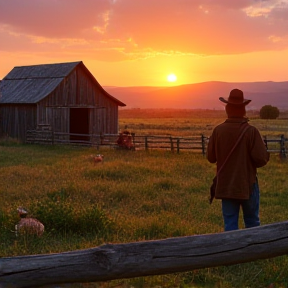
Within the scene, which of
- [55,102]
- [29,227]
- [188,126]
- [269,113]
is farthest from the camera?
[269,113]

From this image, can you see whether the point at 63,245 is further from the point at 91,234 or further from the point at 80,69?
the point at 80,69

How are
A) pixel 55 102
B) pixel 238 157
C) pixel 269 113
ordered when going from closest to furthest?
pixel 238 157 → pixel 55 102 → pixel 269 113

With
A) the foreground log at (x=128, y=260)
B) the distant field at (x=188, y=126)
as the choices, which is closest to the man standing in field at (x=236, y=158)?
the foreground log at (x=128, y=260)

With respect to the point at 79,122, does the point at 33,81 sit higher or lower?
higher

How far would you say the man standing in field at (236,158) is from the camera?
5523 mm

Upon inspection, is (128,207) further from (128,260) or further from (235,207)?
(128,260)

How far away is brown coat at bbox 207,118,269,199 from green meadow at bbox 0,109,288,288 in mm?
910

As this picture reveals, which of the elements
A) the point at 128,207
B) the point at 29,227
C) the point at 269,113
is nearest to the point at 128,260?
the point at 29,227

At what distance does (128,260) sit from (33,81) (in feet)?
89.9

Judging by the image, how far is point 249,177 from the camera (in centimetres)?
561

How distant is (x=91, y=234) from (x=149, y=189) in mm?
4094

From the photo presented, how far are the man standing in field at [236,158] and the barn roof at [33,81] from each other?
21948mm

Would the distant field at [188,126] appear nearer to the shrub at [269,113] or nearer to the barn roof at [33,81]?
the shrub at [269,113]

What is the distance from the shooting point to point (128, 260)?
3.31m
